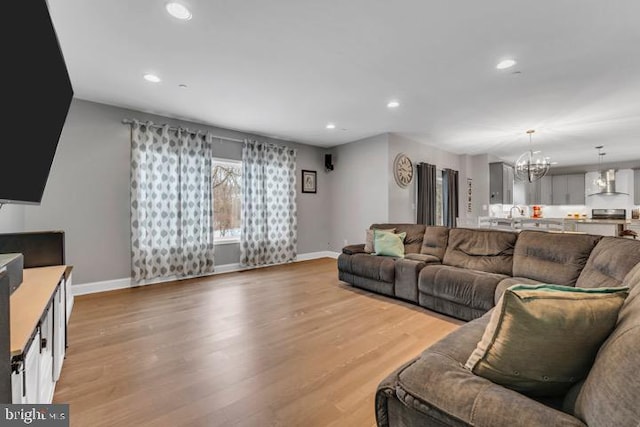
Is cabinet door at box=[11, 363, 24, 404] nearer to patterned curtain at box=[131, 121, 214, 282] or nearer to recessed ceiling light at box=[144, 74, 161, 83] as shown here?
recessed ceiling light at box=[144, 74, 161, 83]

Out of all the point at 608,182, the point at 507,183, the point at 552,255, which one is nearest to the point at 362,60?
the point at 552,255

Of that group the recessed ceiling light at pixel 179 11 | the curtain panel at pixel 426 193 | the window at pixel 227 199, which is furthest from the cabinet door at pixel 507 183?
the recessed ceiling light at pixel 179 11

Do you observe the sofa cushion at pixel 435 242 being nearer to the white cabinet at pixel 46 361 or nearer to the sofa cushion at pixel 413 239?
the sofa cushion at pixel 413 239

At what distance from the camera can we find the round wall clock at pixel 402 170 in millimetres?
5422

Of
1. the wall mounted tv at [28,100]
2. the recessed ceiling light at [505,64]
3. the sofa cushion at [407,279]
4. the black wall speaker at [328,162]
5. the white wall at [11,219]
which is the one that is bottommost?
the sofa cushion at [407,279]

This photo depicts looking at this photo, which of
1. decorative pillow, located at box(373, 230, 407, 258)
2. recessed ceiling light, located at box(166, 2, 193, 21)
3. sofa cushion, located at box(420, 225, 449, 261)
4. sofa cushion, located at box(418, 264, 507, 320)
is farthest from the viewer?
decorative pillow, located at box(373, 230, 407, 258)

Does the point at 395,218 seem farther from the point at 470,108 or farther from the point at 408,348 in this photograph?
the point at 408,348

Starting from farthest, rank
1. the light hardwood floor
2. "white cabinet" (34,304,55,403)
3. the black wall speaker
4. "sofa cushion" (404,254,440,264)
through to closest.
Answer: the black wall speaker, "sofa cushion" (404,254,440,264), the light hardwood floor, "white cabinet" (34,304,55,403)

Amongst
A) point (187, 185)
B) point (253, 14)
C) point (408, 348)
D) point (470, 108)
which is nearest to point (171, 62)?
point (253, 14)

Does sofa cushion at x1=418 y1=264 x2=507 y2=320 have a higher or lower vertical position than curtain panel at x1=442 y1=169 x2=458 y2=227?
lower

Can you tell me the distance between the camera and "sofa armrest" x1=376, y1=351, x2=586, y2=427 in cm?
78

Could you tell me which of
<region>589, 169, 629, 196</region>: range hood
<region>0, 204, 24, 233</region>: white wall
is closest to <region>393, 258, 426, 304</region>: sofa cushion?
<region>0, 204, 24, 233</region>: white wall

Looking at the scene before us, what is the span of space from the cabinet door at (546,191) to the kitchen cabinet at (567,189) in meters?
0.08

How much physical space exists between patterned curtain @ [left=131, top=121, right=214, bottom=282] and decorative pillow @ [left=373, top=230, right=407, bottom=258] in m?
2.73
